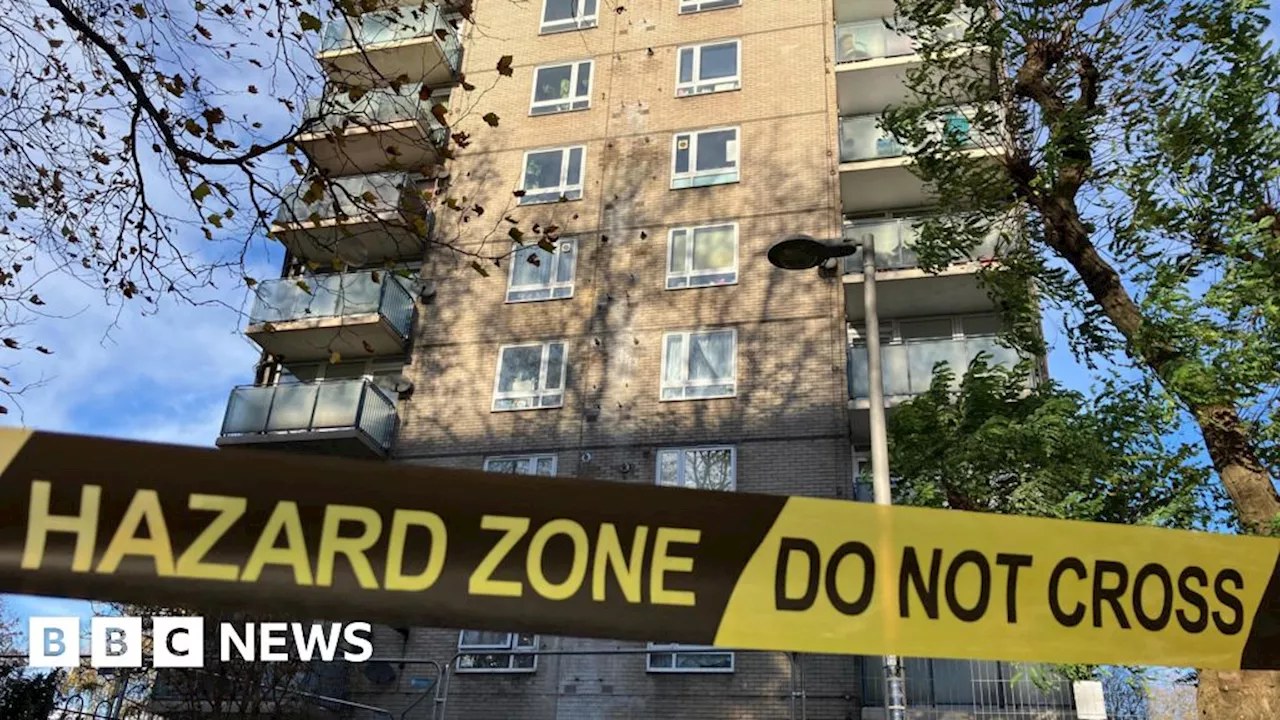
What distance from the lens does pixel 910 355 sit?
58.6 ft

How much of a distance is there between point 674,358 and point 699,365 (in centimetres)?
57

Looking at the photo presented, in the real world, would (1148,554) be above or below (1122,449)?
below

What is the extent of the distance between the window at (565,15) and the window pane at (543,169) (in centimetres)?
364

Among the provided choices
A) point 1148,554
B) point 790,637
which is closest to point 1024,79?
point 1148,554

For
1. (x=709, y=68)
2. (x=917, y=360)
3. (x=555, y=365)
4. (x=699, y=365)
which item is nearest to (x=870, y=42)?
(x=709, y=68)

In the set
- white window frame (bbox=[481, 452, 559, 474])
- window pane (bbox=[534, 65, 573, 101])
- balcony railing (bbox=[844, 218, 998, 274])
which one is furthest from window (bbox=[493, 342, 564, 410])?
window pane (bbox=[534, 65, 573, 101])

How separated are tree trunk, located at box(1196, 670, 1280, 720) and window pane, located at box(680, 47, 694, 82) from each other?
18.7 metres

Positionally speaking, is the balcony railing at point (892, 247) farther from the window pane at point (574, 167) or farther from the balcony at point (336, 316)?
the balcony at point (336, 316)

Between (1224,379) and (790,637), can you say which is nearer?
(790,637)

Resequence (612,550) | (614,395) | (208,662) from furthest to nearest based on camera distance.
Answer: (614,395)
(208,662)
(612,550)

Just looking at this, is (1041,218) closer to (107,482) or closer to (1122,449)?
(1122,449)

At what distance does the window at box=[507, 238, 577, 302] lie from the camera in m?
21.1

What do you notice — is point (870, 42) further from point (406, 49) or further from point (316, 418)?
point (316, 418)

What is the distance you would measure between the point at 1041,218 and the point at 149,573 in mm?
9017
